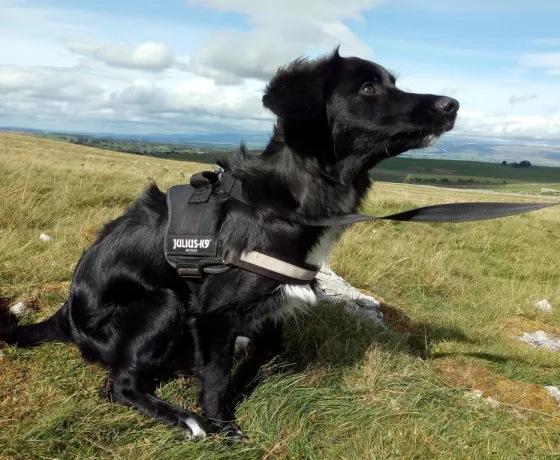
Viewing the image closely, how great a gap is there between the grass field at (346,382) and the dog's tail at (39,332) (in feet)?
0.26

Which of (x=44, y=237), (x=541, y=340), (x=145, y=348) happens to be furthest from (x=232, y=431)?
(x=44, y=237)

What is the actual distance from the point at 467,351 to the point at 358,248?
2770mm

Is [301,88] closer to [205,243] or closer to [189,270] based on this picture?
[205,243]

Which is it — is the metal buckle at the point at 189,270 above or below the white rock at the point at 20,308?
above

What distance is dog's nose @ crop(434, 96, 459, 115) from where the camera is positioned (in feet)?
9.53

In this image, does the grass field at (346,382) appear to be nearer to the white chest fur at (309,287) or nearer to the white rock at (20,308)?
the white rock at (20,308)

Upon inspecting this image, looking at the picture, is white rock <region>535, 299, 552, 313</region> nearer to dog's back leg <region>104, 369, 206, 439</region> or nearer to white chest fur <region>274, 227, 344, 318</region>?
white chest fur <region>274, 227, 344, 318</region>

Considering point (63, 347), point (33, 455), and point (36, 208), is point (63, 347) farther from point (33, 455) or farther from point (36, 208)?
point (36, 208)

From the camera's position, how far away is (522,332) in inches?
202

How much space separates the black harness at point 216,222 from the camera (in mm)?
2818

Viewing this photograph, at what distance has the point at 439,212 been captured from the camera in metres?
2.88

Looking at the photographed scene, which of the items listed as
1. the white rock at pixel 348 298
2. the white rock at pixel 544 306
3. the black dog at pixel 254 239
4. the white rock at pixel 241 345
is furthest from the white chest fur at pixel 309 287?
the white rock at pixel 544 306

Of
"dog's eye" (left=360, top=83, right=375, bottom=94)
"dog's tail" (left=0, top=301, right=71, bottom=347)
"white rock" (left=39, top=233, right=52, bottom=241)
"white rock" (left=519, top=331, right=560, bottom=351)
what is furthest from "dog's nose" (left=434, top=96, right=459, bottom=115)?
"white rock" (left=39, top=233, right=52, bottom=241)

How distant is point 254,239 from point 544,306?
466 cm
